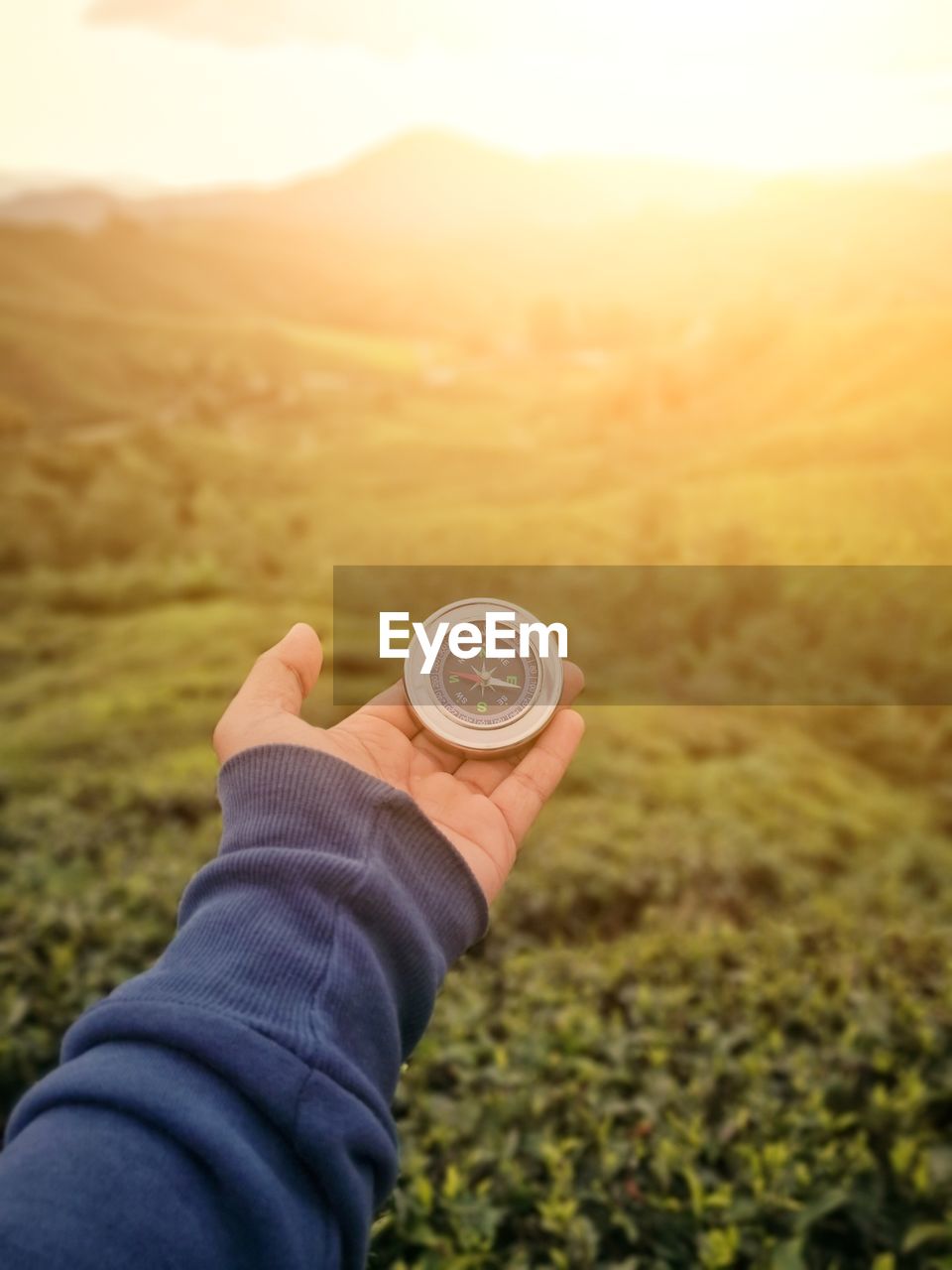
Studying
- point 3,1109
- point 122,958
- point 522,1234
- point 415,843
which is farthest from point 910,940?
point 3,1109

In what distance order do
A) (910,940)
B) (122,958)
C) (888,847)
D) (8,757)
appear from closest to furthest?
(122,958) < (910,940) < (888,847) < (8,757)

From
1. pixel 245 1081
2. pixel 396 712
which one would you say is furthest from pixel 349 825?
pixel 396 712

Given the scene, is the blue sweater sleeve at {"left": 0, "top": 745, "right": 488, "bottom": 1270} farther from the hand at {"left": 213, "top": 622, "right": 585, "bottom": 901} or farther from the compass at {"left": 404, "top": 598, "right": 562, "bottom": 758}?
the compass at {"left": 404, "top": 598, "right": 562, "bottom": 758}

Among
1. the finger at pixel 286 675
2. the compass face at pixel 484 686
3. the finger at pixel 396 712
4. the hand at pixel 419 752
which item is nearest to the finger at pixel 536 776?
the hand at pixel 419 752

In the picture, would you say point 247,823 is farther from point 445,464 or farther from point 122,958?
point 445,464

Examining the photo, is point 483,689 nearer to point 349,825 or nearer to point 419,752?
point 419,752
